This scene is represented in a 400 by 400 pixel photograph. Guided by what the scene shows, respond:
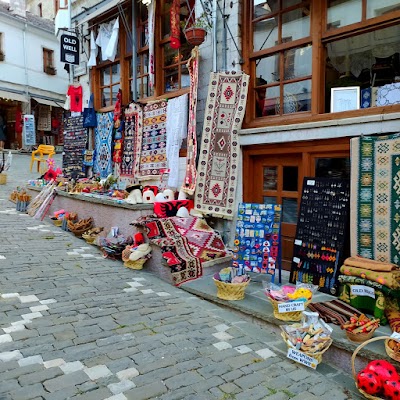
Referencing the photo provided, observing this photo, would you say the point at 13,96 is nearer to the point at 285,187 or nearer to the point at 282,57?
the point at 282,57

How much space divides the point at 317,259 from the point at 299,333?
1525 millimetres


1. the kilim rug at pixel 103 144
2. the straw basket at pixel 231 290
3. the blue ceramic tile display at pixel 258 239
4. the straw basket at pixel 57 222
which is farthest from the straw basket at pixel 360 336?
the kilim rug at pixel 103 144

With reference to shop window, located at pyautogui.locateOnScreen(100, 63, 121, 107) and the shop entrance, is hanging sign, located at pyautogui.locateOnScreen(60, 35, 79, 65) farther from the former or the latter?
the shop entrance

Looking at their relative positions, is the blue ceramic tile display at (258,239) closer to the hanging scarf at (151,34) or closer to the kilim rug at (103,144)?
the hanging scarf at (151,34)

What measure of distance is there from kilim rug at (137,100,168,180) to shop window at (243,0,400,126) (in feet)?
7.35

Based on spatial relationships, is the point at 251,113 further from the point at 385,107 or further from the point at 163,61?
the point at 163,61

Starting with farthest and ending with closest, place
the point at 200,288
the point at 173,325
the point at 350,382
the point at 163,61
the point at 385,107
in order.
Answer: the point at 163,61
the point at 200,288
the point at 385,107
the point at 173,325
the point at 350,382

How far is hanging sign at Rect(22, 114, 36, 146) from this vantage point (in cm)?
2156

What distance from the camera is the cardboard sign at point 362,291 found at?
3.99 metres

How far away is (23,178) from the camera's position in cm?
1450

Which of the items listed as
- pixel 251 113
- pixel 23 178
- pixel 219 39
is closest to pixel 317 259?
pixel 251 113

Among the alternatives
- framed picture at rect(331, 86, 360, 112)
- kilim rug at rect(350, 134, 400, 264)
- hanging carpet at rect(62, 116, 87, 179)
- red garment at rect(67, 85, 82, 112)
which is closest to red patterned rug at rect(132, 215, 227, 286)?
kilim rug at rect(350, 134, 400, 264)

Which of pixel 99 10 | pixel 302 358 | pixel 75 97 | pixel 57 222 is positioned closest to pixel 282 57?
pixel 302 358

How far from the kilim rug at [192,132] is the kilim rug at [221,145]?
223 millimetres
